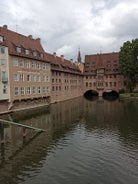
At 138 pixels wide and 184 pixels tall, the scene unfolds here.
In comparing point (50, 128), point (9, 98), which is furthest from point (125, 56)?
point (50, 128)

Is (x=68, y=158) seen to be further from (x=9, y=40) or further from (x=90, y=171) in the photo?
(x=9, y=40)

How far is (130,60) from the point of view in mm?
66438

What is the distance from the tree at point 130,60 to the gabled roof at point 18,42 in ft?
104

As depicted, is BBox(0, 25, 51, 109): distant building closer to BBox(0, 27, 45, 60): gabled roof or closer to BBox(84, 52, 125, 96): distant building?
BBox(0, 27, 45, 60): gabled roof

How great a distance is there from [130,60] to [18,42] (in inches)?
1564

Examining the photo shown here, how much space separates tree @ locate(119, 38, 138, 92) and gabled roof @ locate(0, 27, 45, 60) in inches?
1249

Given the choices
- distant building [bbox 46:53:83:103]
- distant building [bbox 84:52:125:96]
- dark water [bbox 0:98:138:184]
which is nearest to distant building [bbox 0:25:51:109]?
distant building [bbox 46:53:83:103]

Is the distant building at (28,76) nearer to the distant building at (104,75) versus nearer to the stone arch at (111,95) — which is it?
the distant building at (104,75)

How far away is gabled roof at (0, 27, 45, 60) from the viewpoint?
39188 mm

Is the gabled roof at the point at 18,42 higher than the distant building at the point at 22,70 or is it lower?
higher

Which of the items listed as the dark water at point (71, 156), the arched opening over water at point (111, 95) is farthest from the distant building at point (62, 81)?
the dark water at point (71, 156)

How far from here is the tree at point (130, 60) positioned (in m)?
66.7

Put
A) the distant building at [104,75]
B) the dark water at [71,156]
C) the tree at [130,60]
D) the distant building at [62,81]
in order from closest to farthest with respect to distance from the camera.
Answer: the dark water at [71,156] < the distant building at [62,81] < the tree at [130,60] < the distant building at [104,75]

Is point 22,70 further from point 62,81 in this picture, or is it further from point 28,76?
point 62,81
